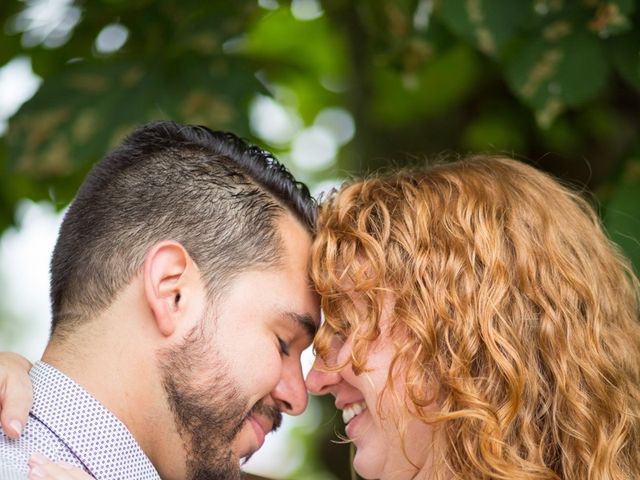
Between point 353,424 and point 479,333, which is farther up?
point 479,333

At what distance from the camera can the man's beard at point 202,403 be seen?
267 centimetres

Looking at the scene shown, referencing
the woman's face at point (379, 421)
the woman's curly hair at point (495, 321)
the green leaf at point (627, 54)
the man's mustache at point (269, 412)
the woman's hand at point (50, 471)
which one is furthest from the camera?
the green leaf at point (627, 54)

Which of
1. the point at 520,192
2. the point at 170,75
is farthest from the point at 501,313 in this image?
the point at 170,75

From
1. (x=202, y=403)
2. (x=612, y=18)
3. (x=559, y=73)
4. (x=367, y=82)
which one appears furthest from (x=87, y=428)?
(x=367, y=82)

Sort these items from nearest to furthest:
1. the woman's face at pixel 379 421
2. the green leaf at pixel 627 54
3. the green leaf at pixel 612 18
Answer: the woman's face at pixel 379 421 → the green leaf at pixel 612 18 → the green leaf at pixel 627 54

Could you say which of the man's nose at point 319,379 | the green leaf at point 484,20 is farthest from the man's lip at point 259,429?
the green leaf at point 484,20

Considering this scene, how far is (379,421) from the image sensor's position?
2736 millimetres

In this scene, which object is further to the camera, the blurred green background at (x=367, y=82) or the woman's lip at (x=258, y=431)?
the blurred green background at (x=367, y=82)

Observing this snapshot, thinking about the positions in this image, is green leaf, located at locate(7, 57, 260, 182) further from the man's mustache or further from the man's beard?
the man's mustache

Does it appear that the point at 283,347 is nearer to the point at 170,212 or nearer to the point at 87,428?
the point at 170,212

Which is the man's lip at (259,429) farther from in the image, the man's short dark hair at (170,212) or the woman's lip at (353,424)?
the man's short dark hair at (170,212)

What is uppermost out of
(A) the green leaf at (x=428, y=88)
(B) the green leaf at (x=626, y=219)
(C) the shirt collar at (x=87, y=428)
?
(C) the shirt collar at (x=87, y=428)

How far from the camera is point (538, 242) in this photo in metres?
2.71

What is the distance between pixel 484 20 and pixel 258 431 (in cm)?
132
